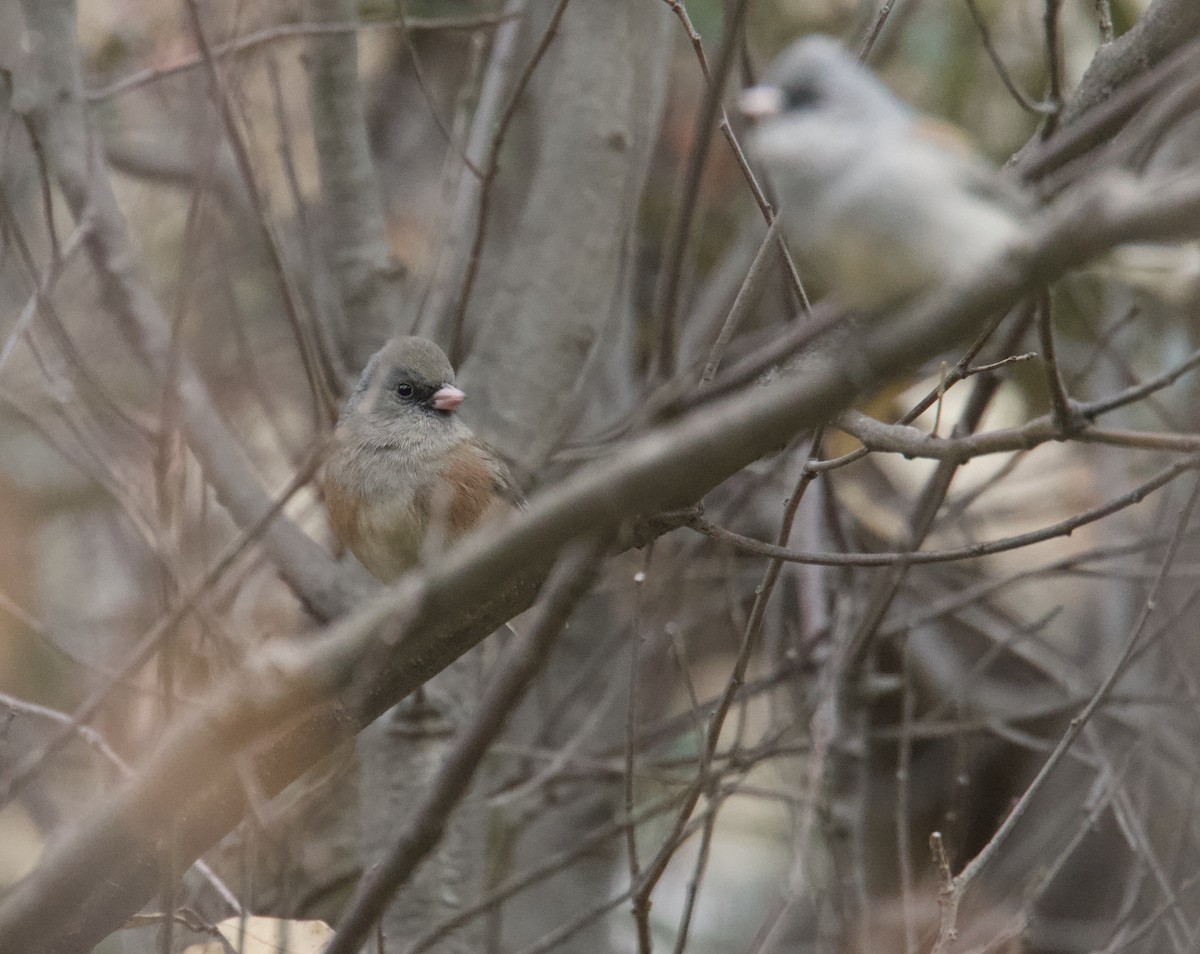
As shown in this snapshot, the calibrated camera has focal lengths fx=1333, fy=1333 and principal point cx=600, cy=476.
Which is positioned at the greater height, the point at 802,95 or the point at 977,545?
the point at 802,95

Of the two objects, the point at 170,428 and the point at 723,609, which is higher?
the point at 723,609

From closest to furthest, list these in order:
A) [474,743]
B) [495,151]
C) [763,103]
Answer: [474,743]
[763,103]
[495,151]

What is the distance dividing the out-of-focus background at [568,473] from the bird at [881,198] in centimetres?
48

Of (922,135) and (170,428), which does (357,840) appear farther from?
(922,135)

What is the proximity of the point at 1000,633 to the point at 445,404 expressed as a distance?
8.20 ft

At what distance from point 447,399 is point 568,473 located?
886mm

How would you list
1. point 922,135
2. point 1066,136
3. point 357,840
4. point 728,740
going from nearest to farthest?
point 1066,136 < point 922,135 < point 357,840 < point 728,740

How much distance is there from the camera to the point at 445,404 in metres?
3.57

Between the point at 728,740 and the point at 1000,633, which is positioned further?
the point at 728,740

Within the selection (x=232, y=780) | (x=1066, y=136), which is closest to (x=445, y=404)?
(x=232, y=780)

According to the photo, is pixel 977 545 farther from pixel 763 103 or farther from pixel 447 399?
pixel 447 399

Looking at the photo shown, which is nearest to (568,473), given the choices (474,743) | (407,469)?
(407,469)

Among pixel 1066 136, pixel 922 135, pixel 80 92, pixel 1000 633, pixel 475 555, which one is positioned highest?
pixel 80 92

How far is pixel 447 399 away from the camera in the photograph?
140 inches
